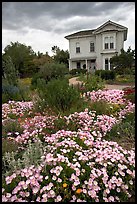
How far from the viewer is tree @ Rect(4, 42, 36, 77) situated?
103 feet

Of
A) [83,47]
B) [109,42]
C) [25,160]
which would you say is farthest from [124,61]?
[25,160]

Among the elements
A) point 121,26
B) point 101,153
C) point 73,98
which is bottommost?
point 101,153

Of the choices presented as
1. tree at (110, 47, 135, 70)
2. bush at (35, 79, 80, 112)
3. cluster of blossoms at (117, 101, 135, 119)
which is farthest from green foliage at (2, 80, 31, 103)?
tree at (110, 47, 135, 70)

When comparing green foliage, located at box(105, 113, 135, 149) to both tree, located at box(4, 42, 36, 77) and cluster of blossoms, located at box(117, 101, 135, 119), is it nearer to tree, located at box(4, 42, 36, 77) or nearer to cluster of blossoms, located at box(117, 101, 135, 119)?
cluster of blossoms, located at box(117, 101, 135, 119)

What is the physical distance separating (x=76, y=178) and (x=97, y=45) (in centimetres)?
2874

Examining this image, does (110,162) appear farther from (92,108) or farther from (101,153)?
(92,108)

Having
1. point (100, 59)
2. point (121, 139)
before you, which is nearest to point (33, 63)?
point (100, 59)

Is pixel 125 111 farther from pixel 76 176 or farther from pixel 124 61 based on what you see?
pixel 124 61

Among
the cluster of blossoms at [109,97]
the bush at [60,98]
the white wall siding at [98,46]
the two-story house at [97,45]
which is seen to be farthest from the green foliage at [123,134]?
the white wall siding at [98,46]

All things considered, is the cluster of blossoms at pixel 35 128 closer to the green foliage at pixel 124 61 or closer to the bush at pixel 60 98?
the bush at pixel 60 98

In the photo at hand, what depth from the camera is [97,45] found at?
29.7 m

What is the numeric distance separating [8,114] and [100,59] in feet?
82.8

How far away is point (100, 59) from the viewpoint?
29.6 m

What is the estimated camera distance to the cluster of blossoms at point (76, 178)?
7.04ft
